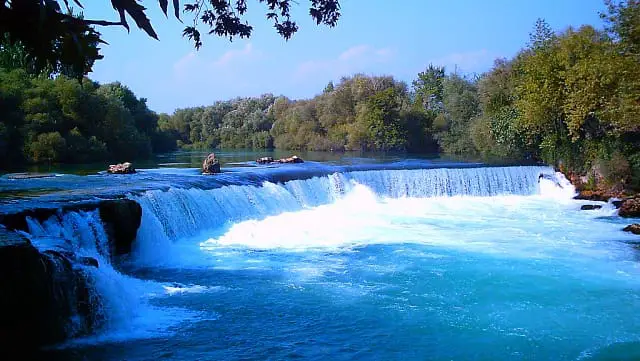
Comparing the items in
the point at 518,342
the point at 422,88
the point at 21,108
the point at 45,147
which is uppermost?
the point at 422,88

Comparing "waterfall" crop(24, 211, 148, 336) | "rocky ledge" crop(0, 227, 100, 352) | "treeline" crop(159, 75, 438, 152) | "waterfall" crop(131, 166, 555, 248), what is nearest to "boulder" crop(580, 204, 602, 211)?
"waterfall" crop(131, 166, 555, 248)

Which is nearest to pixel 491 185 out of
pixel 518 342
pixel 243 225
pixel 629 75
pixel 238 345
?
pixel 629 75

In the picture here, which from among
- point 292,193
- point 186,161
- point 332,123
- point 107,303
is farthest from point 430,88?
point 107,303

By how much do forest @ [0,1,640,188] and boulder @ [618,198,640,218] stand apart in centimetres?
241

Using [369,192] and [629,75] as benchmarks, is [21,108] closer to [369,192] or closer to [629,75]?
[369,192]

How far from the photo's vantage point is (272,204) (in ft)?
53.5

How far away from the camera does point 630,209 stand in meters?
16.0

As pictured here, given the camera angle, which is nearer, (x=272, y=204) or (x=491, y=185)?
(x=272, y=204)

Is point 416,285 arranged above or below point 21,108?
below

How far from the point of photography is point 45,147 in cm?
2573

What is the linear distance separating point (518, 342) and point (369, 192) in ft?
43.6

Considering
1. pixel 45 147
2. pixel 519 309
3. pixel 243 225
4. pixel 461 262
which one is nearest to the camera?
pixel 519 309

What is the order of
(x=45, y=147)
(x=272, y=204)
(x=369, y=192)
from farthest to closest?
(x=45, y=147)
(x=369, y=192)
(x=272, y=204)

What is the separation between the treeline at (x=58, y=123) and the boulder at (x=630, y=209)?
2281cm
